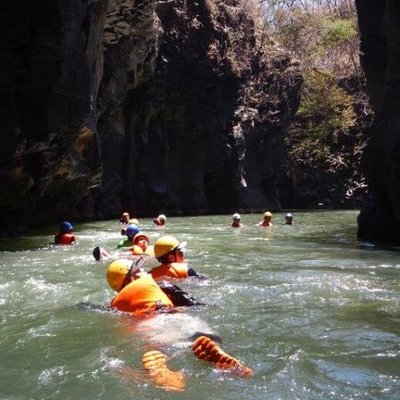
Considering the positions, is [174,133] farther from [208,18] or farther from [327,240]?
[327,240]

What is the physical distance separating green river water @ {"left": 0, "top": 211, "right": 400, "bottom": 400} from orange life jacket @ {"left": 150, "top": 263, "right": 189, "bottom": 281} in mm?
236

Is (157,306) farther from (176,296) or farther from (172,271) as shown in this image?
(172,271)

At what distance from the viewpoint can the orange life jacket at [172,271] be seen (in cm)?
801

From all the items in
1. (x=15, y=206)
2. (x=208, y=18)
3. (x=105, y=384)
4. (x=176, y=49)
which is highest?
(x=208, y=18)

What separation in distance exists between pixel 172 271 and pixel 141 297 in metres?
1.99

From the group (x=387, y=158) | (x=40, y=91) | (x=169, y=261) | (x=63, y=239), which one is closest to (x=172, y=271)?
(x=169, y=261)

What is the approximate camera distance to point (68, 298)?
7.85m

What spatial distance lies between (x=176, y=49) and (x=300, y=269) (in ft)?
74.1

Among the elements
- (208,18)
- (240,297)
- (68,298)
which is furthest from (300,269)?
(208,18)

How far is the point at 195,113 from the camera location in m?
31.6

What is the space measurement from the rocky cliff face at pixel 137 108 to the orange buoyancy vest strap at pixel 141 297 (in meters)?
9.08

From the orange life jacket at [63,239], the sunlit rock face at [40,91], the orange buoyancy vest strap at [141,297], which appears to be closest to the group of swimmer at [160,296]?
the orange buoyancy vest strap at [141,297]

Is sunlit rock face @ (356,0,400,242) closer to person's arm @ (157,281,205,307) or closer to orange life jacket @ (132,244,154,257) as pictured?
orange life jacket @ (132,244,154,257)

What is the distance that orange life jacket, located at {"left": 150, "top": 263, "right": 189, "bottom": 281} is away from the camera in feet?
26.3
